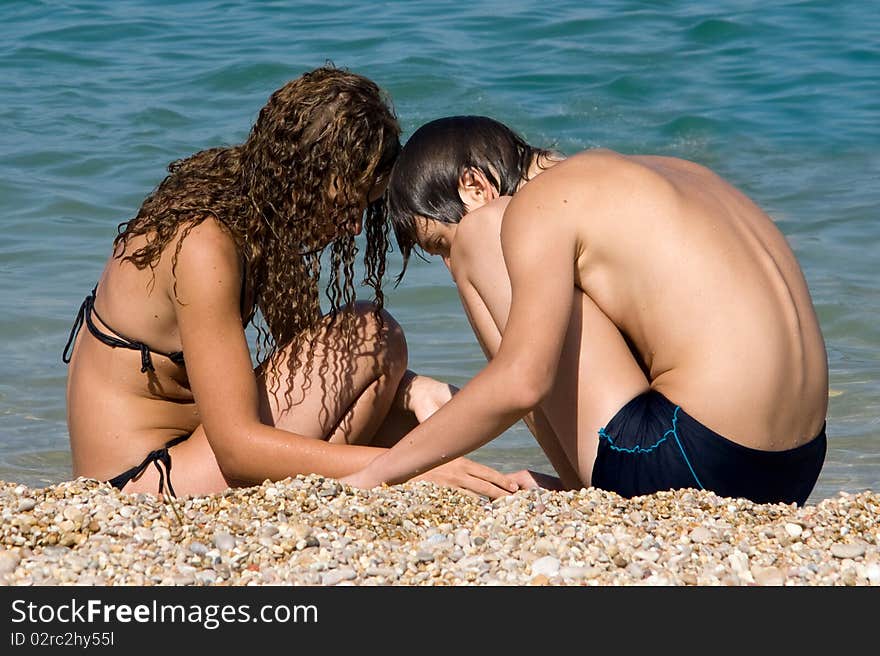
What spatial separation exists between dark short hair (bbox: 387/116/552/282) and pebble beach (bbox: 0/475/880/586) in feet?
2.52

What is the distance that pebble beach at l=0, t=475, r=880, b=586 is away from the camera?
8.38 feet

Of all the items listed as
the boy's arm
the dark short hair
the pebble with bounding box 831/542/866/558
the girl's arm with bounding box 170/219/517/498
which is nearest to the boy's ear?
the dark short hair

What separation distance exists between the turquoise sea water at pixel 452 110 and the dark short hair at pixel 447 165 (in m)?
1.71

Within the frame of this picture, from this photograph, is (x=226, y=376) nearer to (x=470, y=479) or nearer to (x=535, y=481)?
(x=470, y=479)

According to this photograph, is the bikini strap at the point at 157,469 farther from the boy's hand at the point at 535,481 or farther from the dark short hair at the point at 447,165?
the boy's hand at the point at 535,481

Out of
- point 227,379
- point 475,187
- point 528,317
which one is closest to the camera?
point 528,317

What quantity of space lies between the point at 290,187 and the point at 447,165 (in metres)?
0.46

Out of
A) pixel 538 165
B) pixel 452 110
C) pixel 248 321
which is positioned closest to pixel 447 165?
pixel 538 165

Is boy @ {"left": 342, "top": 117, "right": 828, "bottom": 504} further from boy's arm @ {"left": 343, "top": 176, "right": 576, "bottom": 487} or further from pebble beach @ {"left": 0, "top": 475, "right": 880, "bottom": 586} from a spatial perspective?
pebble beach @ {"left": 0, "top": 475, "right": 880, "bottom": 586}

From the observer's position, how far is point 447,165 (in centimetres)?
346

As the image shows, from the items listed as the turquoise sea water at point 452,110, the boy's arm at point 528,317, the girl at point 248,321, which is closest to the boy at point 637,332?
the boy's arm at point 528,317

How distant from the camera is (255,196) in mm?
3537
